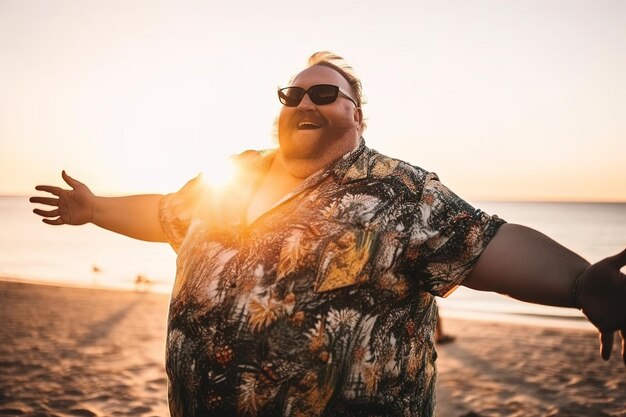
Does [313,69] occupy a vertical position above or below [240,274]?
above

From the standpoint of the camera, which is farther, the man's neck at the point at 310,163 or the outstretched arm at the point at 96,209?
the outstretched arm at the point at 96,209

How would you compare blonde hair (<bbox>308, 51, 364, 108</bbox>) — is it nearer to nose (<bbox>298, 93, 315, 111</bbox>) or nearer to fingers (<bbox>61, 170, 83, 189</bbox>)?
nose (<bbox>298, 93, 315, 111</bbox>)

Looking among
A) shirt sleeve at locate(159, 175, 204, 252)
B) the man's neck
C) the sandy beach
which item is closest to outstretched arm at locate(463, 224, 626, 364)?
the man's neck

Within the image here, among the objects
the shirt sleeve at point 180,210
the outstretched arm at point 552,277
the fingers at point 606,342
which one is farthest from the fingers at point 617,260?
the shirt sleeve at point 180,210

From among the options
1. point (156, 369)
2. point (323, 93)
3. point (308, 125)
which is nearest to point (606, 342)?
point (308, 125)

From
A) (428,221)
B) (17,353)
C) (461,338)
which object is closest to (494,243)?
(428,221)

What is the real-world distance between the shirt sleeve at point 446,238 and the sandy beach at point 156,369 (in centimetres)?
507

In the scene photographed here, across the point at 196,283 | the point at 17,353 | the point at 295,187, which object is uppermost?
the point at 295,187

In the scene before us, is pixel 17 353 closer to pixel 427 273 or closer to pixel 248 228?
pixel 248 228

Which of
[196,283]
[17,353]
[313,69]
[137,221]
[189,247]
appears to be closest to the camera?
[196,283]

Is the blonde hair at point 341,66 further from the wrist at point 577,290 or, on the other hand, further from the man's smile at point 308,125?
the wrist at point 577,290

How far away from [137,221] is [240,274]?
3.59ft

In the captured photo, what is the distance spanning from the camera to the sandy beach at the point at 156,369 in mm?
6309

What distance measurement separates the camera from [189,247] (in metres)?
2.25
